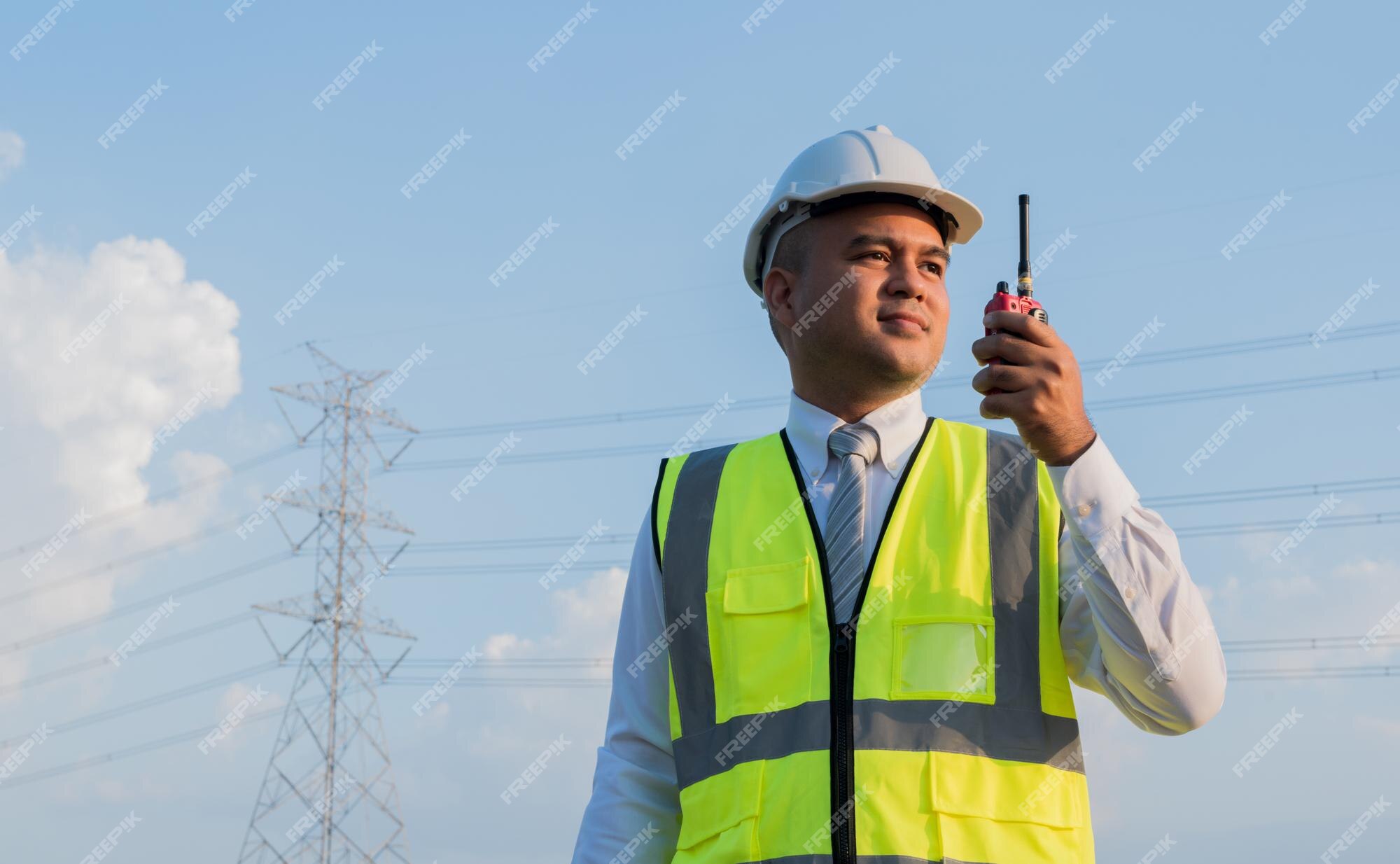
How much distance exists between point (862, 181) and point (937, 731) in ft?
5.52

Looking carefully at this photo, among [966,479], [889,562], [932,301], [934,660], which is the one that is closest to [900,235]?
[932,301]

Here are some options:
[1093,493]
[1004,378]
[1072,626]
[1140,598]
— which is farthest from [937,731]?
[1004,378]

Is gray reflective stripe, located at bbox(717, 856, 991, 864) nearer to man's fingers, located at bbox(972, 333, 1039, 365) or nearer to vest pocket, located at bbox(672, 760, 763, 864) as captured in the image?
vest pocket, located at bbox(672, 760, 763, 864)

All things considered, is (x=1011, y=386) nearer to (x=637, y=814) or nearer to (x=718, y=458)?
(x=718, y=458)

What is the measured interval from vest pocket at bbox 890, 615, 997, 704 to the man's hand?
55 cm

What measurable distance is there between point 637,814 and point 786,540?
0.98 m

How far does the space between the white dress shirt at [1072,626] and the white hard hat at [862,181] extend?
0.62 meters

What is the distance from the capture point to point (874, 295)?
13.5 feet

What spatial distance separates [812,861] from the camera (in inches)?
133

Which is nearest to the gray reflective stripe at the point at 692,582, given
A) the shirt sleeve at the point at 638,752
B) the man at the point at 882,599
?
the man at the point at 882,599

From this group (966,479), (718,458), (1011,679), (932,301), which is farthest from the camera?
(718,458)

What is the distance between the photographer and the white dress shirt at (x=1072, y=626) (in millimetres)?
3305

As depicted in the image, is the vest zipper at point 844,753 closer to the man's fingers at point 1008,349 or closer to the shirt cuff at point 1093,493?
the shirt cuff at point 1093,493

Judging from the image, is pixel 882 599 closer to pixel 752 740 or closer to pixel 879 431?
pixel 752 740
